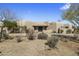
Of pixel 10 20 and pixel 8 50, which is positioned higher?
pixel 10 20

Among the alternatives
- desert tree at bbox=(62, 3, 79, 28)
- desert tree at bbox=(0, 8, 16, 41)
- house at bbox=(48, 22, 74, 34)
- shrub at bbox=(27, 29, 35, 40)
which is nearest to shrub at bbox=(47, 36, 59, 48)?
house at bbox=(48, 22, 74, 34)

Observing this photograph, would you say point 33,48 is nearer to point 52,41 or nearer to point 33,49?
point 33,49

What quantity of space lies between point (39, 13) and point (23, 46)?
629mm

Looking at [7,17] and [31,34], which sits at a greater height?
[7,17]

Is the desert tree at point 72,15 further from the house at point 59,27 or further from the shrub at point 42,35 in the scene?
the shrub at point 42,35

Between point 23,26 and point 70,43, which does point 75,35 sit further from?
point 23,26

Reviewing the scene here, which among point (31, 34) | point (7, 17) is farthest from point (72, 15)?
point (7, 17)

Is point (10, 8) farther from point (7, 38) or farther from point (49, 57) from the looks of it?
point (49, 57)

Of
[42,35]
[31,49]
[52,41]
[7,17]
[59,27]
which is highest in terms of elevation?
[7,17]

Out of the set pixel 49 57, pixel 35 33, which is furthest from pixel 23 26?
pixel 49 57

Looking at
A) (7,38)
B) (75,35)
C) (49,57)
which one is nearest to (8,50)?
(7,38)

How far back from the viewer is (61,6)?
6.88 metres

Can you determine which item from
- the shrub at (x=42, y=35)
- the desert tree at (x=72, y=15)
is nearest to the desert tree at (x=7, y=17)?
the shrub at (x=42, y=35)

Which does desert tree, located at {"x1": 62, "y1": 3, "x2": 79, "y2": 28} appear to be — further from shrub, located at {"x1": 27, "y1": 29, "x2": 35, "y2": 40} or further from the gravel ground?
shrub, located at {"x1": 27, "y1": 29, "x2": 35, "y2": 40}
